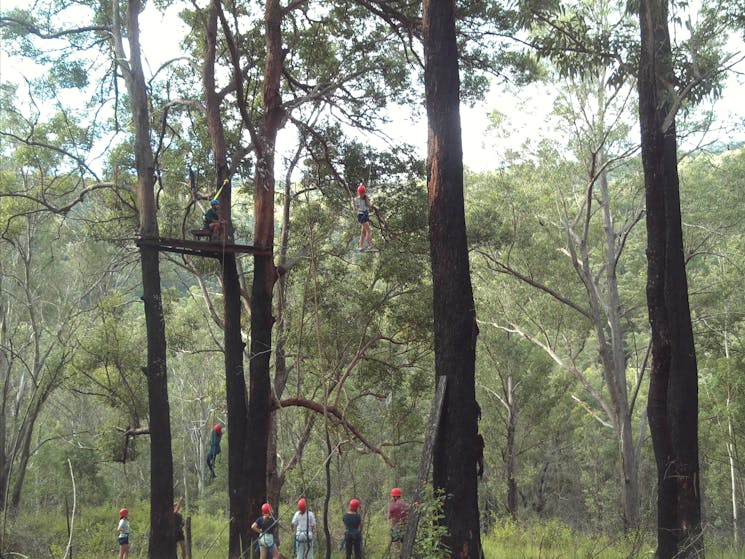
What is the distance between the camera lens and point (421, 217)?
14.2m

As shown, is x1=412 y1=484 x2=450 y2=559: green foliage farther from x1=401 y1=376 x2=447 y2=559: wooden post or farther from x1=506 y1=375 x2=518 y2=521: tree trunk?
x1=506 y1=375 x2=518 y2=521: tree trunk

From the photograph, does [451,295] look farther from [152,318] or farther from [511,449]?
[511,449]

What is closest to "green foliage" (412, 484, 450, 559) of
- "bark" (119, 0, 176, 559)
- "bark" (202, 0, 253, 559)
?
"bark" (202, 0, 253, 559)

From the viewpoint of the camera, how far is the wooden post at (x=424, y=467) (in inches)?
217

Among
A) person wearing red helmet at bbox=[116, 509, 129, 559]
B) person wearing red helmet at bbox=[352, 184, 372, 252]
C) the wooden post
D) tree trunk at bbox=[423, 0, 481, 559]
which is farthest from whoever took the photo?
person wearing red helmet at bbox=[116, 509, 129, 559]

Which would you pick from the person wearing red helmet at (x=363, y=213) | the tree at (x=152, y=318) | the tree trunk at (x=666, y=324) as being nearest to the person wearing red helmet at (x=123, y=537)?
the tree at (x=152, y=318)

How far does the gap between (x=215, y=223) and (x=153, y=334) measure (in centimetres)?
240

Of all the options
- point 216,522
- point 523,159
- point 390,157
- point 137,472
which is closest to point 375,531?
point 216,522

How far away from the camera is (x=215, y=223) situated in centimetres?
1084

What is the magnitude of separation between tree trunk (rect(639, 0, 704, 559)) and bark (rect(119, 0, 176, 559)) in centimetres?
760

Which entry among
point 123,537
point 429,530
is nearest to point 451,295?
point 429,530

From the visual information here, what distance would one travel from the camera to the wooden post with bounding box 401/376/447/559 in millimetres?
5499

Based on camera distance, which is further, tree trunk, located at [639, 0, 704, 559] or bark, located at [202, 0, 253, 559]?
bark, located at [202, 0, 253, 559]

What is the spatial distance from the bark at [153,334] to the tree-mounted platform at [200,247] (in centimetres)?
15
